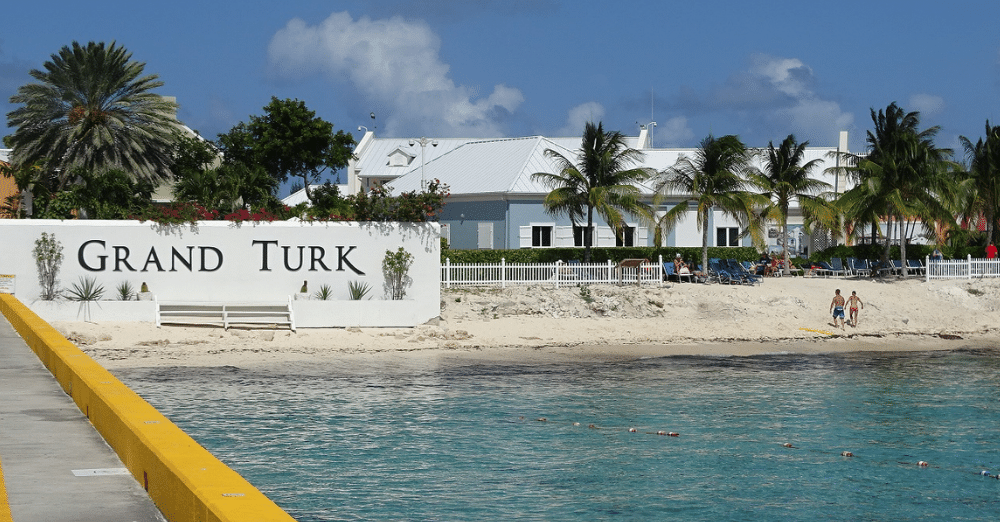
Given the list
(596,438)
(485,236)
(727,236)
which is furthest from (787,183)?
(596,438)

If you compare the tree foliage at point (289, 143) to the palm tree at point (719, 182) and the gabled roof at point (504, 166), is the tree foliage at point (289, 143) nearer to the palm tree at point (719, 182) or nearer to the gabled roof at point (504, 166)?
the gabled roof at point (504, 166)

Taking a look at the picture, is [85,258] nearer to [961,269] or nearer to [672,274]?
[672,274]

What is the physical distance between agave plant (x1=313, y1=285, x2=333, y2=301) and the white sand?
3.45 ft

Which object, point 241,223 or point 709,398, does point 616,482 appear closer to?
point 709,398

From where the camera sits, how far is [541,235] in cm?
4941

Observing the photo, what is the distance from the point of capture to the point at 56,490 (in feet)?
22.8

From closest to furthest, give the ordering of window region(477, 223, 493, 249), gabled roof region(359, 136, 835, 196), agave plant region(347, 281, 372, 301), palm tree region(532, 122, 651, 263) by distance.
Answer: agave plant region(347, 281, 372, 301), palm tree region(532, 122, 651, 263), window region(477, 223, 493, 249), gabled roof region(359, 136, 835, 196)

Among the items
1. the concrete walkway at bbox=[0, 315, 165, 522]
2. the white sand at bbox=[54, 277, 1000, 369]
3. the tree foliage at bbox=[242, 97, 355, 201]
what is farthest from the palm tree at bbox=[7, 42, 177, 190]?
the concrete walkway at bbox=[0, 315, 165, 522]

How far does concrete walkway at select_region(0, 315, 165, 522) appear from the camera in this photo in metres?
6.45

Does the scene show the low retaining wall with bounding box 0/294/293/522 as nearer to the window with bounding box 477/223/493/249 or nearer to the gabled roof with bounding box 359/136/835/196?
the window with bounding box 477/223/493/249

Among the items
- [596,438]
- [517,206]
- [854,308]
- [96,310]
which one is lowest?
[596,438]

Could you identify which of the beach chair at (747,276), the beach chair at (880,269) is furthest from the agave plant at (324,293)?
the beach chair at (880,269)

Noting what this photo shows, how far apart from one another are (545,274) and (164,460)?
3054 cm

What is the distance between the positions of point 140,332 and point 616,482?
16.9 metres
